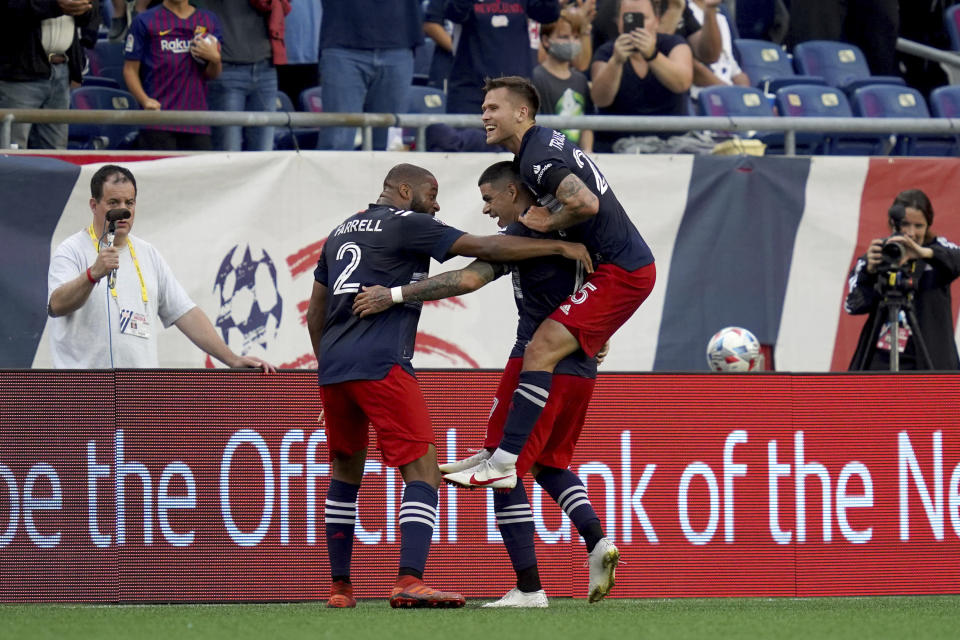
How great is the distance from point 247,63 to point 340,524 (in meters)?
5.09

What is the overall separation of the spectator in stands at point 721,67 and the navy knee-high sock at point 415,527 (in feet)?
25.2

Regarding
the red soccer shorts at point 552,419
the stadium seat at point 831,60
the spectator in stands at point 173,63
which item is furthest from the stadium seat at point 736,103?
the red soccer shorts at point 552,419

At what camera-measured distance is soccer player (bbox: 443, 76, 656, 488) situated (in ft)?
24.5

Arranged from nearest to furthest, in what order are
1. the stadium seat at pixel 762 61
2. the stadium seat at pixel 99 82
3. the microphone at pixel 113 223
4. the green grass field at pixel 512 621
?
1. the green grass field at pixel 512 621
2. the microphone at pixel 113 223
3. the stadium seat at pixel 99 82
4. the stadium seat at pixel 762 61

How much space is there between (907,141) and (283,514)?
7.32 m

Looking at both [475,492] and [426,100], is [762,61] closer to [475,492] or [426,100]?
[426,100]

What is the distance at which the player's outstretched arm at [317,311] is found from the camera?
7.86 meters

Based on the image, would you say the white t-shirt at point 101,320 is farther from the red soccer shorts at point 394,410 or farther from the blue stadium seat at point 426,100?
the blue stadium seat at point 426,100

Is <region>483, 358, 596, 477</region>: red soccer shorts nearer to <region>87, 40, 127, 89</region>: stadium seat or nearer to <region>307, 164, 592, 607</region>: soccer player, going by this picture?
<region>307, 164, 592, 607</region>: soccer player

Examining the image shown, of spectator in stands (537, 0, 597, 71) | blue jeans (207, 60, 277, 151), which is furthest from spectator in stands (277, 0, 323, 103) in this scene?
spectator in stands (537, 0, 597, 71)

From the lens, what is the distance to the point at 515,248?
7555 millimetres

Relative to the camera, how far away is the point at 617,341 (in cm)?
1154

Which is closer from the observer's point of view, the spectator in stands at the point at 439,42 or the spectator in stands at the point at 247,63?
the spectator in stands at the point at 247,63

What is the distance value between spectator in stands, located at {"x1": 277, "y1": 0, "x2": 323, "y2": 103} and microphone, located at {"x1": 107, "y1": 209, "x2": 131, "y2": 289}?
4.43m
